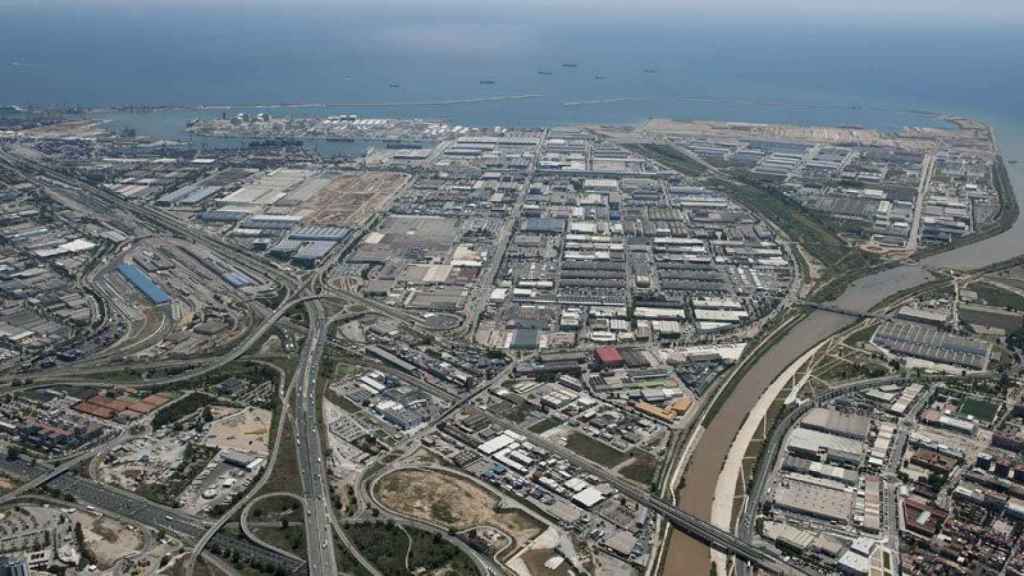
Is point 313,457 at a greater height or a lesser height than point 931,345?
lesser

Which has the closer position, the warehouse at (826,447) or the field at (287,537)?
the field at (287,537)

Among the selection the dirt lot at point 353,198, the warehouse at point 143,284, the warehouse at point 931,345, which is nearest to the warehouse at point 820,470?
the warehouse at point 931,345

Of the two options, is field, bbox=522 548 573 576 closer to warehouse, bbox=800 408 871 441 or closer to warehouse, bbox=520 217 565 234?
warehouse, bbox=800 408 871 441

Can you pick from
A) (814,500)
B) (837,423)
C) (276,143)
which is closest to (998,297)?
(837,423)

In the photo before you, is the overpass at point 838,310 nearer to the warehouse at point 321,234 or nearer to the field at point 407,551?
the field at point 407,551

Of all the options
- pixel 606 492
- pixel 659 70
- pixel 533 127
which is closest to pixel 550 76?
pixel 659 70

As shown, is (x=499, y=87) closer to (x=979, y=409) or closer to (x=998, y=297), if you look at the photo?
(x=998, y=297)
